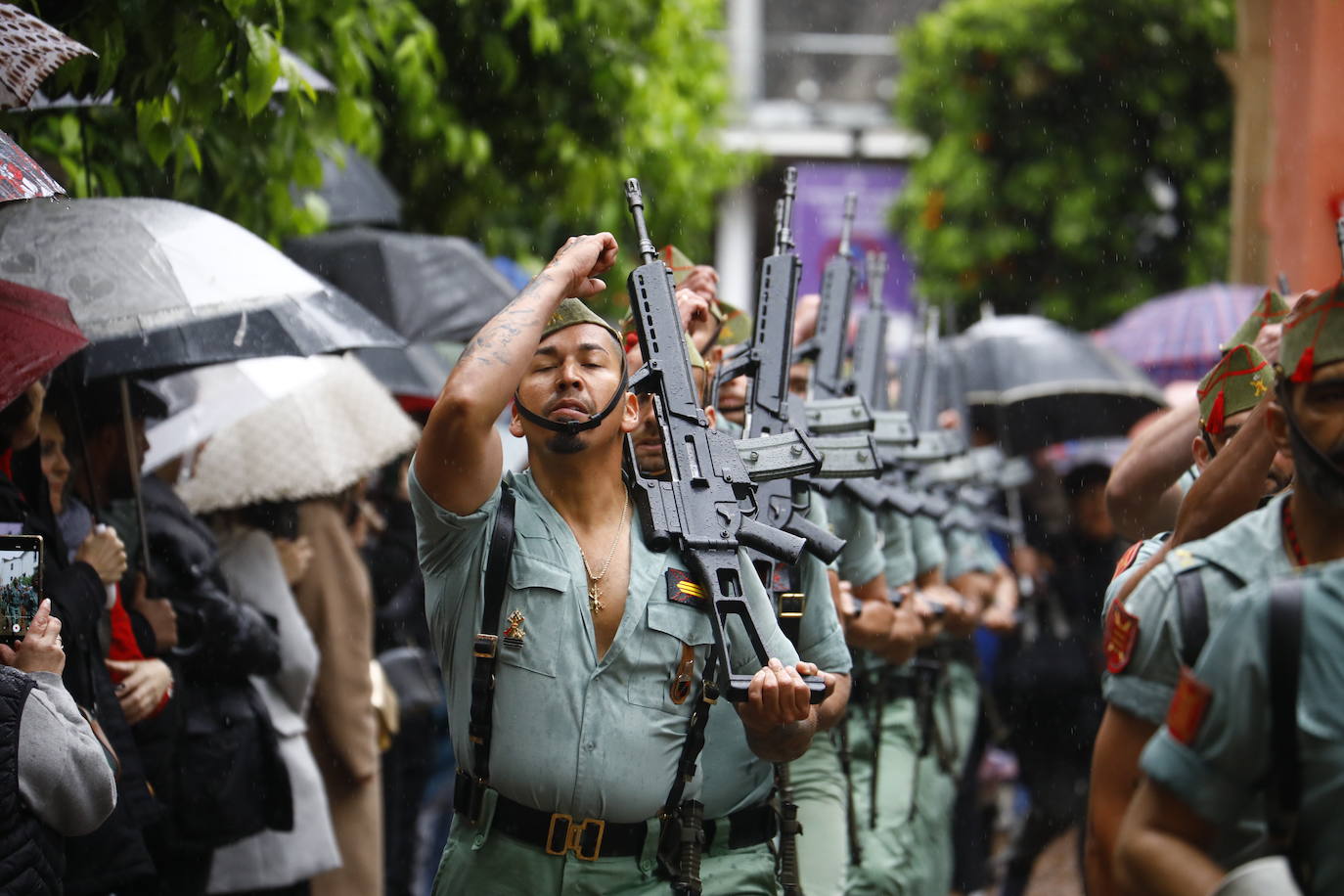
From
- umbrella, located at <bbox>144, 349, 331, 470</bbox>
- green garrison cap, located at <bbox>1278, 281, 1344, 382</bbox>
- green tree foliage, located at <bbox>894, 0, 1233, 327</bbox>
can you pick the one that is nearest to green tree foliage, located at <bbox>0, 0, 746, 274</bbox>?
umbrella, located at <bbox>144, 349, 331, 470</bbox>

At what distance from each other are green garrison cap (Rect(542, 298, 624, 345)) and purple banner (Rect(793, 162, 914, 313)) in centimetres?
1629

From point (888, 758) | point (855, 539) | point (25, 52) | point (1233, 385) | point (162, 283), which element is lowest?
point (888, 758)

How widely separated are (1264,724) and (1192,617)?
17.9 inches

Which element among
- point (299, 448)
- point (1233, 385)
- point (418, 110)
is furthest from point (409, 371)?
point (1233, 385)

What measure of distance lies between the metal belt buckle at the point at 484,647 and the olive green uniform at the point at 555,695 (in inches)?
2.2

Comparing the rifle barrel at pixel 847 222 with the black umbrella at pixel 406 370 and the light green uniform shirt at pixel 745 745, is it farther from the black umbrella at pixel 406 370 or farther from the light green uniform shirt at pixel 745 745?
the light green uniform shirt at pixel 745 745

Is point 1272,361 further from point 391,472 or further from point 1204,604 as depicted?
point 391,472

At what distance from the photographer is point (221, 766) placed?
6.06m

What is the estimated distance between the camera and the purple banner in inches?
898

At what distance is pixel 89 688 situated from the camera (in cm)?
501

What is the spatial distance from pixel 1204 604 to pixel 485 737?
163cm

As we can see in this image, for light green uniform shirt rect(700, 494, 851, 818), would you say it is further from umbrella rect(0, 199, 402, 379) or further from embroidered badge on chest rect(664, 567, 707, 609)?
umbrella rect(0, 199, 402, 379)

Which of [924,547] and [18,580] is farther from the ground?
[18,580]

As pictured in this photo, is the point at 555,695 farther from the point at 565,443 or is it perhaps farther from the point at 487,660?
the point at 565,443
